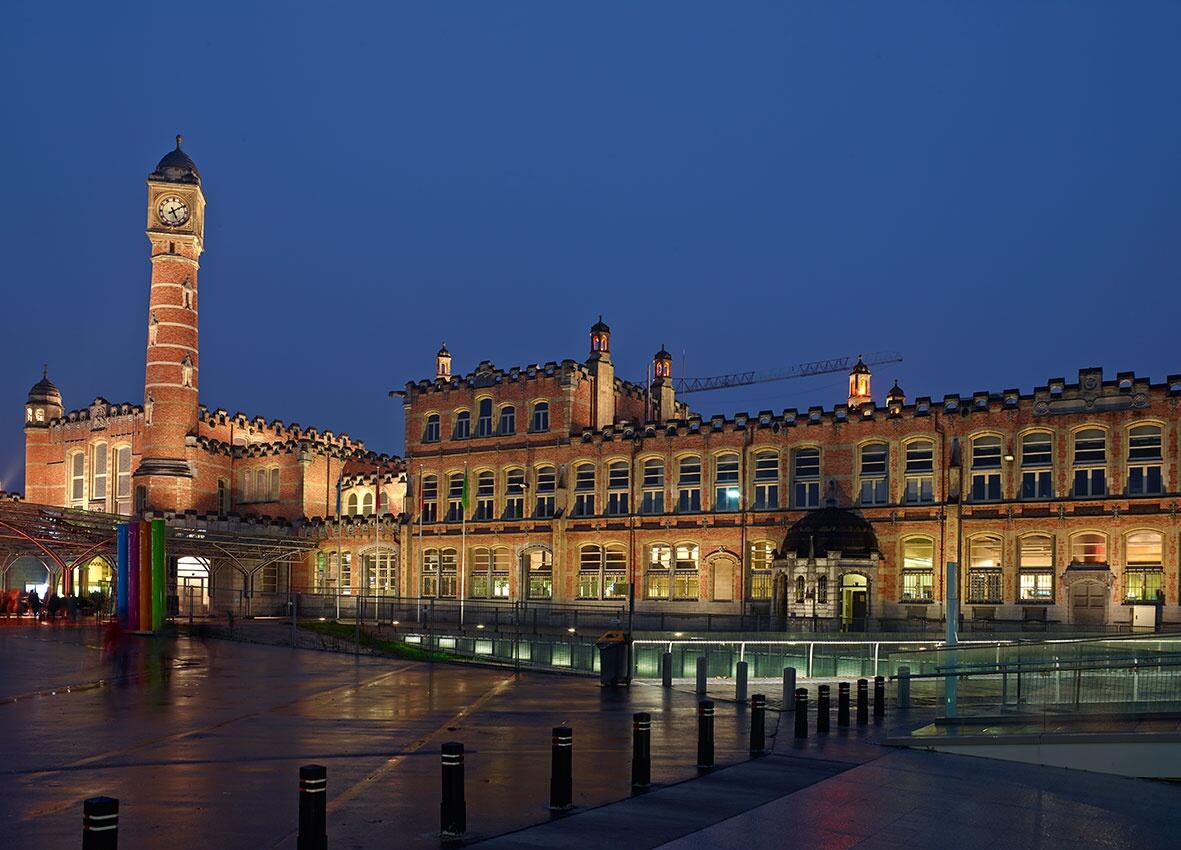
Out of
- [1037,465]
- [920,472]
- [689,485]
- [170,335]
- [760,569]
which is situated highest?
[170,335]

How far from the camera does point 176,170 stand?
6556 centimetres

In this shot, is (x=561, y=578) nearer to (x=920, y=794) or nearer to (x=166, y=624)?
(x=166, y=624)

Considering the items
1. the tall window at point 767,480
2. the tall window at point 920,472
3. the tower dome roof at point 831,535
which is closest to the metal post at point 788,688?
the tower dome roof at point 831,535

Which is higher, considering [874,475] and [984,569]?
[874,475]

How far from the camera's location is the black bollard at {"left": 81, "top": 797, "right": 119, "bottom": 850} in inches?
307

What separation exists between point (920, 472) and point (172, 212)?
43.9 m

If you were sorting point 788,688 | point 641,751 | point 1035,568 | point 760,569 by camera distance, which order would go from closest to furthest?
point 641,751 → point 788,688 → point 1035,568 → point 760,569

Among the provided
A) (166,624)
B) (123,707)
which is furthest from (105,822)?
(166,624)

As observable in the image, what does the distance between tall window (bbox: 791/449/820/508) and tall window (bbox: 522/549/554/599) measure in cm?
1394

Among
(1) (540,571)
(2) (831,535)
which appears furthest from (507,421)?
(2) (831,535)

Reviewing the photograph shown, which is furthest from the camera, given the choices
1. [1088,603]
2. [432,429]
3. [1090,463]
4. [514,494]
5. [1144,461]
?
[432,429]

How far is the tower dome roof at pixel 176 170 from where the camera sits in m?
65.2

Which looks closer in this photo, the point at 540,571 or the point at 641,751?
the point at 641,751

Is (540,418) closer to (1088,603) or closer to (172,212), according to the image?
(172,212)
